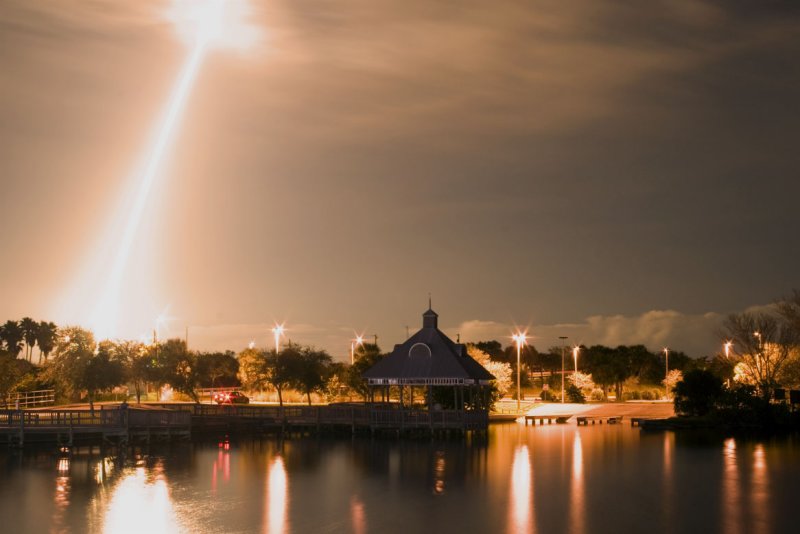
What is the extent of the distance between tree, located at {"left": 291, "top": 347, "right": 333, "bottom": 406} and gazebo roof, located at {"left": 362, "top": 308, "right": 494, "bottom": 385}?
18.2 meters

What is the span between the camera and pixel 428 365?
8212cm

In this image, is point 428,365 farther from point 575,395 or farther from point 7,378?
point 575,395

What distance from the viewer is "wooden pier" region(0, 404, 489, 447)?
72438 millimetres

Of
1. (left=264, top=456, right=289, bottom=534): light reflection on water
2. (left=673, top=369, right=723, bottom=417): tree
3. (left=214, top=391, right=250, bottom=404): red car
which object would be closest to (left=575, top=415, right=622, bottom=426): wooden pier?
(left=673, top=369, right=723, bottom=417): tree

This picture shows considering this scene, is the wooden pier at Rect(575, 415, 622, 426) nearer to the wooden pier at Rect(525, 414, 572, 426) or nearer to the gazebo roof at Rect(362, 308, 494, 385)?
the wooden pier at Rect(525, 414, 572, 426)

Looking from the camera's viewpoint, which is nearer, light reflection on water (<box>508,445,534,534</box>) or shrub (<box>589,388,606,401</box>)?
light reflection on water (<box>508,445,534,534</box>)

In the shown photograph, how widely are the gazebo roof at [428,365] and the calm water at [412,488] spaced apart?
6892 millimetres

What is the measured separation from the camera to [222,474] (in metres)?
57.2

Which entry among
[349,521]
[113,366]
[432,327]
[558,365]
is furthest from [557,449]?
[558,365]

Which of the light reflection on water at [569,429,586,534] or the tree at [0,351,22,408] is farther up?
the tree at [0,351,22,408]

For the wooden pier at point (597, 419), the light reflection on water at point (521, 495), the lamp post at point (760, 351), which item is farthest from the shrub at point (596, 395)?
the light reflection on water at point (521, 495)

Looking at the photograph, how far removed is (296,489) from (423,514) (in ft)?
32.8

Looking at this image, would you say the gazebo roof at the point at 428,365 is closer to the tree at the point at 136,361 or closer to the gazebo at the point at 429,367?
the gazebo at the point at 429,367

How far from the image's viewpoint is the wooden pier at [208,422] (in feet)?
238
